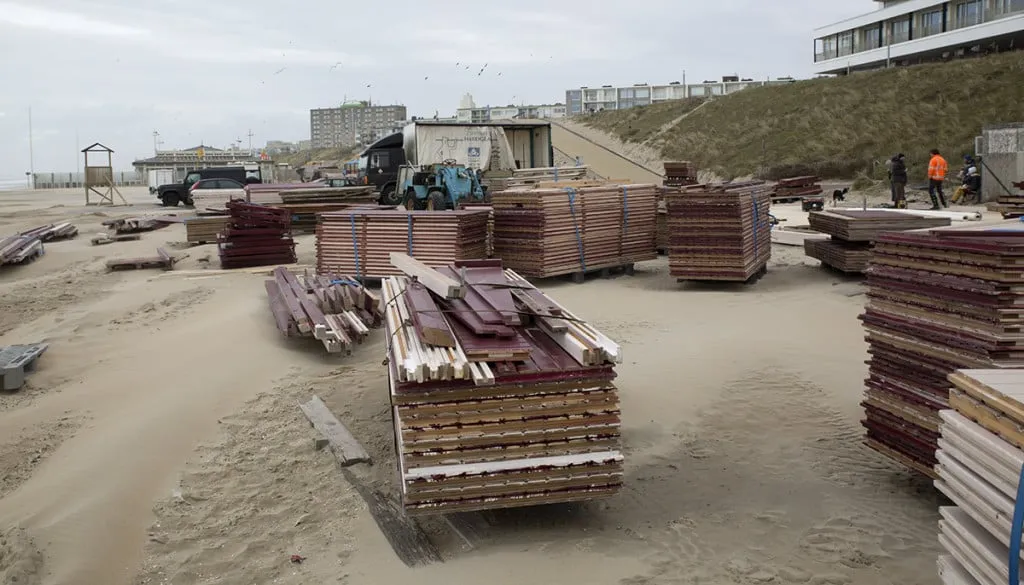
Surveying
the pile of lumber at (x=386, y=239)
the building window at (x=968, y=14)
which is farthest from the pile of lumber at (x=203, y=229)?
the building window at (x=968, y=14)

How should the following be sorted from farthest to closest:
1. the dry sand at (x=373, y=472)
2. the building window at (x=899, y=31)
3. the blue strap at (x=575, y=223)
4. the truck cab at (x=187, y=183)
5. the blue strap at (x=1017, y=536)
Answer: the building window at (x=899, y=31) → the truck cab at (x=187, y=183) → the blue strap at (x=575, y=223) → the dry sand at (x=373, y=472) → the blue strap at (x=1017, y=536)

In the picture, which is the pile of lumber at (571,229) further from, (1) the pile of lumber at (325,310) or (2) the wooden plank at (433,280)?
(2) the wooden plank at (433,280)

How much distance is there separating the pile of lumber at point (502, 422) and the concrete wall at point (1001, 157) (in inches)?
933

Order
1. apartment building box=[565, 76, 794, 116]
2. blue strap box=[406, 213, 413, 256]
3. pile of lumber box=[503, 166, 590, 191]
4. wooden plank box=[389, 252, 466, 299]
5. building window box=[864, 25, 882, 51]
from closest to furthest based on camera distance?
wooden plank box=[389, 252, 466, 299] < blue strap box=[406, 213, 413, 256] < pile of lumber box=[503, 166, 590, 191] < building window box=[864, 25, 882, 51] < apartment building box=[565, 76, 794, 116]

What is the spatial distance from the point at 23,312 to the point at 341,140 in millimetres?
152661

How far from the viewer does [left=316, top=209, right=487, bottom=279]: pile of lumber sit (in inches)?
573

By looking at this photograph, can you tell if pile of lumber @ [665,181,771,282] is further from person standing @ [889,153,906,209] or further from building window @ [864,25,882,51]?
building window @ [864,25,882,51]

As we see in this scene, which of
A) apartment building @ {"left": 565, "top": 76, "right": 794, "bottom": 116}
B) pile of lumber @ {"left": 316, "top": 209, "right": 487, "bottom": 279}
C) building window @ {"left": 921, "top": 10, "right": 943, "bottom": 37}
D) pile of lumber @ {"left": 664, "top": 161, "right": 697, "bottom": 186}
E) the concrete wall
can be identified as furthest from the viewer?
apartment building @ {"left": 565, "top": 76, "right": 794, "bottom": 116}

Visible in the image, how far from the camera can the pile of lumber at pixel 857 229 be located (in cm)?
1406

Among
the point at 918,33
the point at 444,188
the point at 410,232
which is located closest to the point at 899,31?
the point at 918,33

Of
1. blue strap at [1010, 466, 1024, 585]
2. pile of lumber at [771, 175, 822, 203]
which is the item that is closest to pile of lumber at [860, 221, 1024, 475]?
blue strap at [1010, 466, 1024, 585]

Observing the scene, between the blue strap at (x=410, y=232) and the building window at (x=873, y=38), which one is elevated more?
the building window at (x=873, y=38)

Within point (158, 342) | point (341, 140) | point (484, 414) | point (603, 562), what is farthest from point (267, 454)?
point (341, 140)

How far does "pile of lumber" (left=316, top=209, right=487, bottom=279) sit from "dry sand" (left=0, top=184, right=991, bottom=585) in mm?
2998
